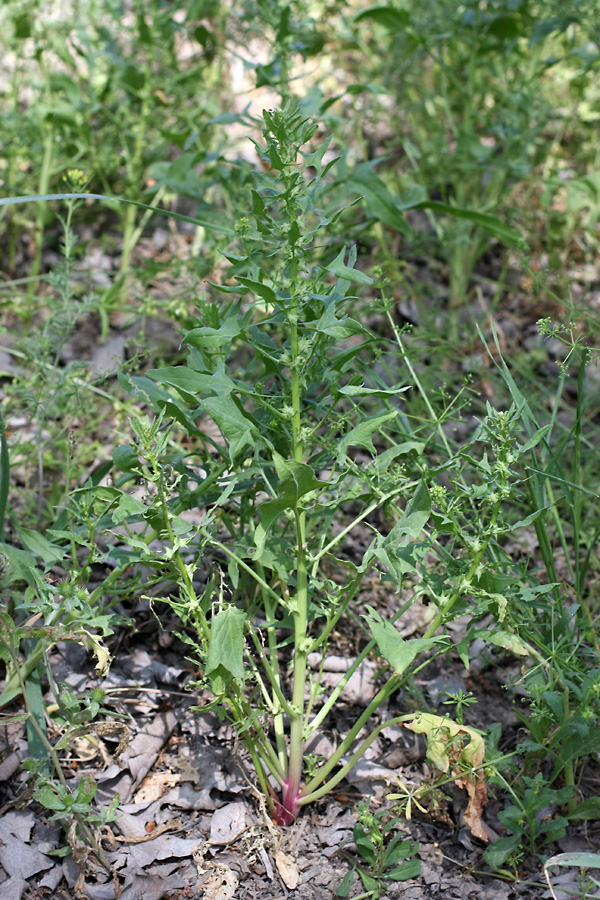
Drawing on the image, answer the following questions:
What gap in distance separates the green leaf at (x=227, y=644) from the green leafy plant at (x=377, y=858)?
0.42 meters

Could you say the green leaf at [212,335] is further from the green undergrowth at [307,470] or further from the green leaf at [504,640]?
the green leaf at [504,640]

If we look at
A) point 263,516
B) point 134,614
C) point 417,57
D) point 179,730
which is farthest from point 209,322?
point 417,57

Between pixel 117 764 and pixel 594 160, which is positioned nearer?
pixel 117 764

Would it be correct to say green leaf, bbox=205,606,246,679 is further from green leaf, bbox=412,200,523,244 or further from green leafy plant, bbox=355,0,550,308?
green leafy plant, bbox=355,0,550,308

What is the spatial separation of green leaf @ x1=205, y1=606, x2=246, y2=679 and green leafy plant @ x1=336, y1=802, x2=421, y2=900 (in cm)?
42

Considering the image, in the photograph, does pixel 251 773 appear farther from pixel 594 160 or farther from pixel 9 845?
pixel 594 160

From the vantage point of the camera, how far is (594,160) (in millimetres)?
3385

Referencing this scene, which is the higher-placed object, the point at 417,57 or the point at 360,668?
the point at 417,57

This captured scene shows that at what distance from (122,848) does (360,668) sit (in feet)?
2.22

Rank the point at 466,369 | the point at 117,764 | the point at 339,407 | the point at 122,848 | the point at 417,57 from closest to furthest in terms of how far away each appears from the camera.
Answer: the point at 122,848 → the point at 117,764 → the point at 339,407 → the point at 466,369 → the point at 417,57

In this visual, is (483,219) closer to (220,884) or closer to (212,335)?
(212,335)

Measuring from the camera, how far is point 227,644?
4.22 feet

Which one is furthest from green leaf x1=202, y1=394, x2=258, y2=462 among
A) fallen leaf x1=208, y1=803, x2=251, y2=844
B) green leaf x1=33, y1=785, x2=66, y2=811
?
fallen leaf x1=208, y1=803, x2=251, y2=844

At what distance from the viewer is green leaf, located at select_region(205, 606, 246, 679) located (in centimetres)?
126
